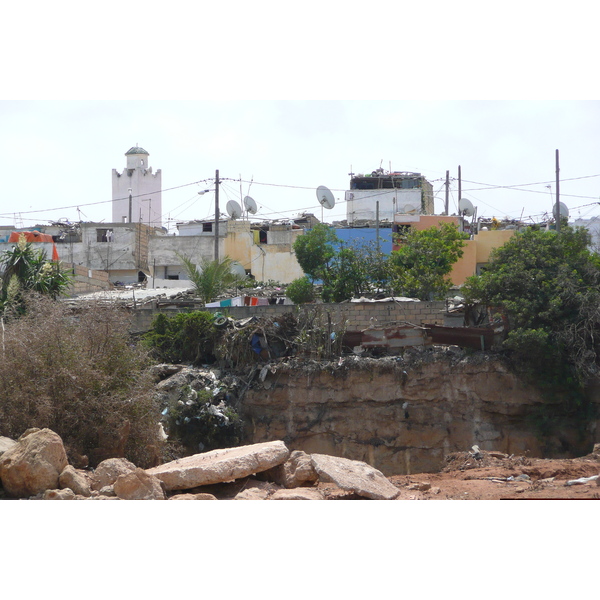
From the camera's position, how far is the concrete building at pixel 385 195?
140ft

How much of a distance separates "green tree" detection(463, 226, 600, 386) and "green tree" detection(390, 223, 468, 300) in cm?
336

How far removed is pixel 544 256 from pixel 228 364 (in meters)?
9.12

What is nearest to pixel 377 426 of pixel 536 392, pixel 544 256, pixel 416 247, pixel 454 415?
pixel 454 415

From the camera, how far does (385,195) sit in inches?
1695

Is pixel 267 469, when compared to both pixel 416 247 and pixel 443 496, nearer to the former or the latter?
pixel 443 496

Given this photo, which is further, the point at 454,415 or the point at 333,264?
the point at 333,264

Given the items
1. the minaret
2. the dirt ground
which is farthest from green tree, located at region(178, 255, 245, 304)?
the minaret

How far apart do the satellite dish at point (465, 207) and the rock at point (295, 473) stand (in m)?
32.4

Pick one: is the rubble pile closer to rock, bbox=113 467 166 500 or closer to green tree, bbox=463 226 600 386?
rock, bbox=113 467 166 500

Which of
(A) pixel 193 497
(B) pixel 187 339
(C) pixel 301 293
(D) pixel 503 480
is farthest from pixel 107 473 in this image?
(C) pixel 301 293

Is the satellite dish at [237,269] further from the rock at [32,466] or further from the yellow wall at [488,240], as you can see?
the rock at [32,466]

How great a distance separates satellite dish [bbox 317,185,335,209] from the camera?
3972 centimetres

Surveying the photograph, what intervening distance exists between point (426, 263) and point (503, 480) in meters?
15.4

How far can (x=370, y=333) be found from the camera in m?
20.9
